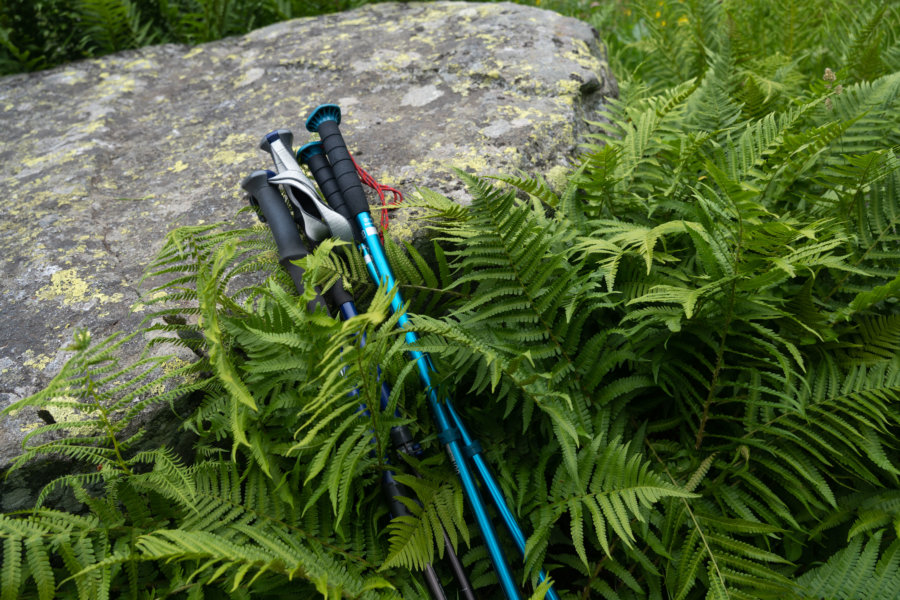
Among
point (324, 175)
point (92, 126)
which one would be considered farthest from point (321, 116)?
point (92, 126)

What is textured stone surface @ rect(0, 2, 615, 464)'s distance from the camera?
2588 millimetres

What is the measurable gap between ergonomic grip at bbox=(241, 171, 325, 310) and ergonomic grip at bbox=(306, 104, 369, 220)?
258 mm

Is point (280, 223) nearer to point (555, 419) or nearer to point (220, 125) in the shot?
point (555, 419)

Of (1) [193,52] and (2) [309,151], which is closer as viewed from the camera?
(2) [309,151]

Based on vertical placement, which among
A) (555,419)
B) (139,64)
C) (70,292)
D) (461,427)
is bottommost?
(461,427)

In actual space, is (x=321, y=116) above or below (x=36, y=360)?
above

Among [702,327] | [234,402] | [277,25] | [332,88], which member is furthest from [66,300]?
[277,25]

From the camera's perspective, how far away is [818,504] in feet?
6.50

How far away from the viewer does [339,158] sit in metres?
2.56

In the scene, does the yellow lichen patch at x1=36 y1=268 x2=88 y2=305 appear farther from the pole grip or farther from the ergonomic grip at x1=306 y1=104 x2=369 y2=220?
the ergonomic grip at x1=306 y1=104 x2=369 y2=220

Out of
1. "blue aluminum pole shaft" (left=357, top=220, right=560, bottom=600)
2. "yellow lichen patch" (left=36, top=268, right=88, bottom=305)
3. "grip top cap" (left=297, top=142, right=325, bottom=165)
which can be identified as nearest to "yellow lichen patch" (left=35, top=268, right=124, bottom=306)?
"yellow lichen patch" (left=36, top=268, right=88, bottom=305)

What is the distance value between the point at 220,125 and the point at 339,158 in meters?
1.36

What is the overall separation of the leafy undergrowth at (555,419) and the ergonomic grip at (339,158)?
0.26m

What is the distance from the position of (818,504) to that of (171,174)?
3.27 meters
